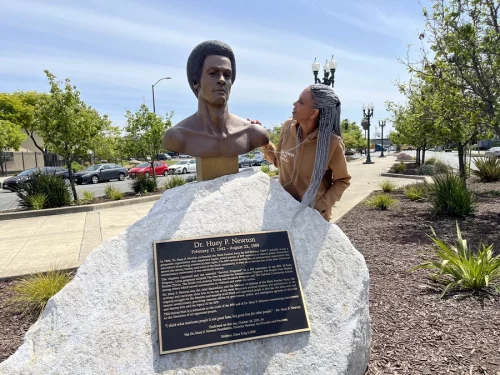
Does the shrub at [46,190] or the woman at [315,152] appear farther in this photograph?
the shrub at [46,190]

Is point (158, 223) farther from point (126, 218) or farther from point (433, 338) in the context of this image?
point (126, 218)

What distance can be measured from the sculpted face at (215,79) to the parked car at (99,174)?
22647 mm

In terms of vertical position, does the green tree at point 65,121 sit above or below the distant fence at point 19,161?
above

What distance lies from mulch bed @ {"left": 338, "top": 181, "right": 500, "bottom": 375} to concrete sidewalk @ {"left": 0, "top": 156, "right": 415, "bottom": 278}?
2972mm

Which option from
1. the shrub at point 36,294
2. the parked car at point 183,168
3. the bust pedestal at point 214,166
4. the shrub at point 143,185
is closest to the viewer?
the bust pedestal at point 214,166

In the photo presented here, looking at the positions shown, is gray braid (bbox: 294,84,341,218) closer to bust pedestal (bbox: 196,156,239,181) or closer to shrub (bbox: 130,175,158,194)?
bust pedestal (bbox: 196,156,239,181)

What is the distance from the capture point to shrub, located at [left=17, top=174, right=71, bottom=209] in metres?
11.5

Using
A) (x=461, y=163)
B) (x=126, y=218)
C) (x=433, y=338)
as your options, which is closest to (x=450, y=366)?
(x=433, y=338)

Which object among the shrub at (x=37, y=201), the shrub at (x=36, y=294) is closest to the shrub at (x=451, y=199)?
the shrub at (x=36, y=294)

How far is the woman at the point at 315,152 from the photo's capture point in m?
3.08

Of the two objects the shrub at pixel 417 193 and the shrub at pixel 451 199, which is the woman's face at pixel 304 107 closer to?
the shrub at pixel 451 199

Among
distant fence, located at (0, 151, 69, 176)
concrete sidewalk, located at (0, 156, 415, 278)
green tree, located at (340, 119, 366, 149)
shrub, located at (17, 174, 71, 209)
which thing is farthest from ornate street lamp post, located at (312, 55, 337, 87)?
distant fence, located at (0, 151, 69, 176)

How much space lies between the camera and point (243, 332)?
248 cm

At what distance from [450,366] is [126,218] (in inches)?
325
